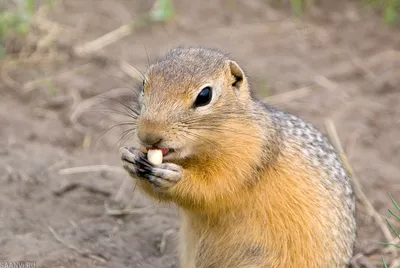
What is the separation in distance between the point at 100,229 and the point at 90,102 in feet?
5.91

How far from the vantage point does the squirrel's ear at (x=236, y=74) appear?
3.77 m

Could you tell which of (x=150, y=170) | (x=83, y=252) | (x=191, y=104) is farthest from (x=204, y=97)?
(x=83, y=252)

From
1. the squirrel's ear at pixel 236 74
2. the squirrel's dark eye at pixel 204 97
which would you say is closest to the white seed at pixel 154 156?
the squirrel's dark eye at pixel 204 97

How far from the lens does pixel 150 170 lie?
11.3 ft

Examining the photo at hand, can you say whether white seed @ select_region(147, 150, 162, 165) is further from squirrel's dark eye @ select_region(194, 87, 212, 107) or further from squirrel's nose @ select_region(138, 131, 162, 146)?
squirrel's dark eye @ select_region(194, 87, 212, 107)

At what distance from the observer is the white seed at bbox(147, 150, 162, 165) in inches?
133

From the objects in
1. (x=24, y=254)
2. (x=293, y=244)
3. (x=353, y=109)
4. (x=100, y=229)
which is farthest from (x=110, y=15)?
(x=293, y=244)

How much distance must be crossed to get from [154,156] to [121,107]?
3111 mm

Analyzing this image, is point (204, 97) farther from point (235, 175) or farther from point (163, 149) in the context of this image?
point (235, 175)

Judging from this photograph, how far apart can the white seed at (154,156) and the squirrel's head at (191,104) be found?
0.04m

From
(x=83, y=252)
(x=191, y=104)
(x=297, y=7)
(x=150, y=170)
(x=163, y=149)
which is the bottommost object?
(x=83, y=252)

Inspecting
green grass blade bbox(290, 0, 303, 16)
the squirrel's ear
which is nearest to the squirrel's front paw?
the squirrel's ear

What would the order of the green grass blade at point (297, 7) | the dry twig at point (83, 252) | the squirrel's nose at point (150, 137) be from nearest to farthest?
the squirrel's nose at point (150, 137), the dry twig at point (83, 252), the green grass blade at point (297, 7)

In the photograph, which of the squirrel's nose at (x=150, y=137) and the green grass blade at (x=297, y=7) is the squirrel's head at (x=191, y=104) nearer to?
the squirrel's nose at (x=150, y=137)
